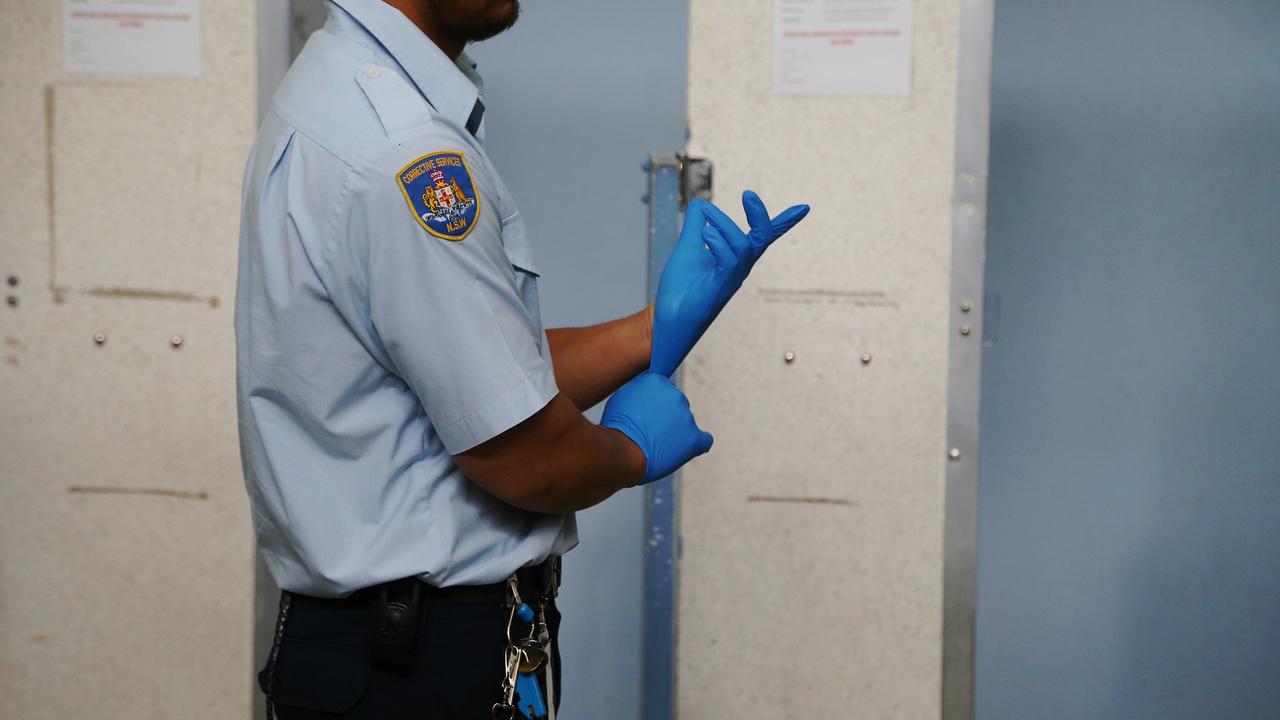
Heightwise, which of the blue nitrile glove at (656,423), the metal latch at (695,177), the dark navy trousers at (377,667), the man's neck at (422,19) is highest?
the man's neck at (422,19)

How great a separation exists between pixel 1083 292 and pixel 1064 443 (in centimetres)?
30

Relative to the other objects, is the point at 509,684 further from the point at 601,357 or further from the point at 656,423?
the point at 601,357

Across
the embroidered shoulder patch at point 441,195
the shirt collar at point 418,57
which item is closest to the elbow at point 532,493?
the embroidered shoulder patch at point 441,195

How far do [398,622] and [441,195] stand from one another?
14.3 inches

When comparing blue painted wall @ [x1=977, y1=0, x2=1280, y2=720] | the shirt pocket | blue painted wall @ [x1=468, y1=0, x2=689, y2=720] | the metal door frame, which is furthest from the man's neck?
blue painted wall @ [x1=977, y1=0, x2=1280, y2=720]

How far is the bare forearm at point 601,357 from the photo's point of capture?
4.19 ft

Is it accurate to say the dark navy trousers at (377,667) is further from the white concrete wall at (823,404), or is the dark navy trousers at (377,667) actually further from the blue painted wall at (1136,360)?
the blue painted wall at (1136,360)

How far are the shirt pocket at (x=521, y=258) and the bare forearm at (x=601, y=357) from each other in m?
0.24

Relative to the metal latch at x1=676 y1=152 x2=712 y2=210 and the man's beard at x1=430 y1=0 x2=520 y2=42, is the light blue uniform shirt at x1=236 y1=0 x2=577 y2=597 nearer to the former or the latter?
the man's beard at x1=430 y1=0 x2=520 y2=42

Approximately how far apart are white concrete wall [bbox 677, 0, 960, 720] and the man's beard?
631 millimetres

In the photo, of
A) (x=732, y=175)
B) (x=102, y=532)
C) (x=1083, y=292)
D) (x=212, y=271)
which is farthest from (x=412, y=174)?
(x=1083, y=292)

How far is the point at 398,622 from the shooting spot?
36.4 inches

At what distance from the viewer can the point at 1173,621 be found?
2.18 metres

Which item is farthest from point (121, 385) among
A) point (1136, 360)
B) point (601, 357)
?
point (1136, 360)
